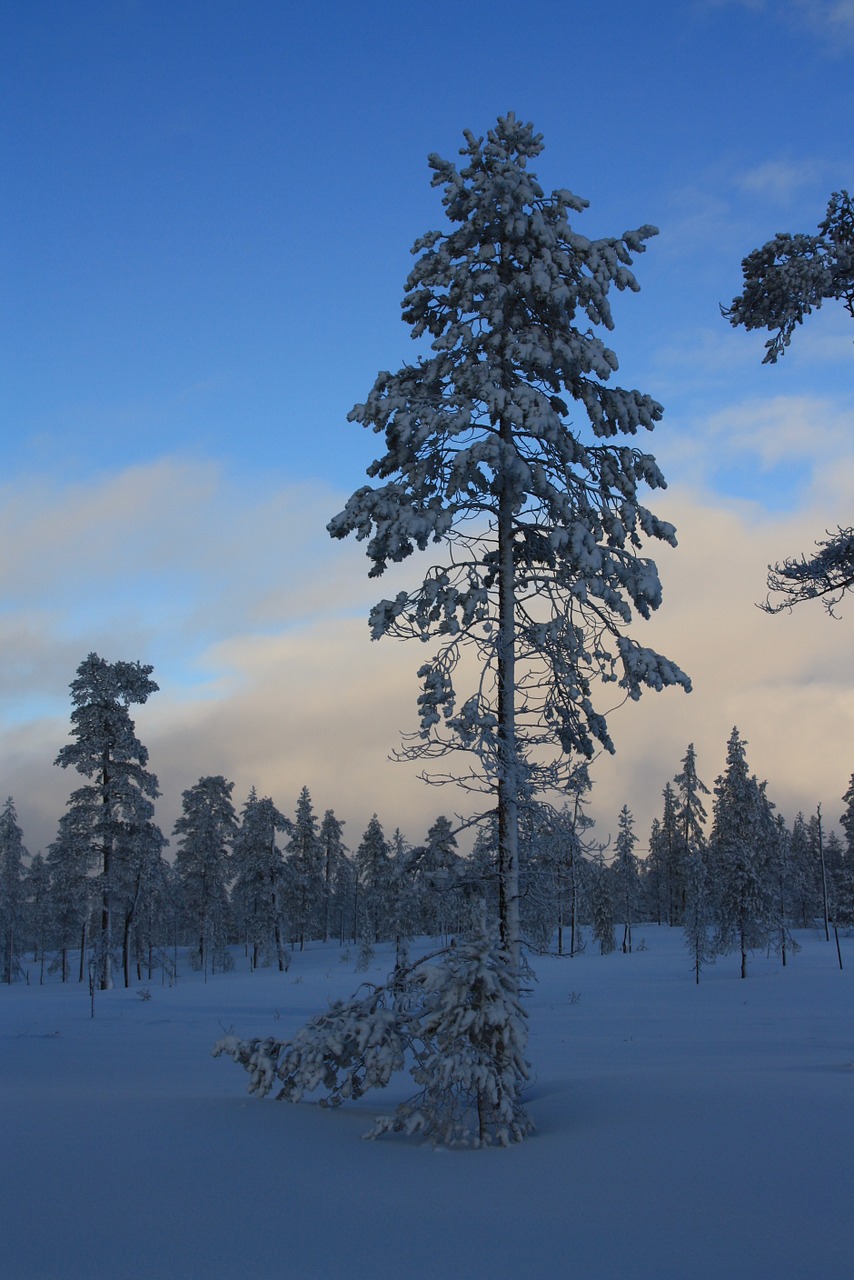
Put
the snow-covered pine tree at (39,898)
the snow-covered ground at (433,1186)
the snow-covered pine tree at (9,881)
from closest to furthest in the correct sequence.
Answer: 1. the snow-covered ground at (433,1186)
2. the snow-covered pine tree at (9,881)
3. the snow-covered pine tree at (39,898)

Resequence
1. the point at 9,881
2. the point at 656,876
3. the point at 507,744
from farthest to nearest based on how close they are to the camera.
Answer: the point at 656,876
the point at 9,881
the point at 507,744

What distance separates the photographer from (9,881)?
65438 mm

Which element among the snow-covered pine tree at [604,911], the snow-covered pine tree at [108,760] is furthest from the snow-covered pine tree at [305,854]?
the snow-covered pine tree at [108,760]

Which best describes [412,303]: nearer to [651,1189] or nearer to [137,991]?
[651,1189]

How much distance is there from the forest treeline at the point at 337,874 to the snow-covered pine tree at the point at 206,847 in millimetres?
103

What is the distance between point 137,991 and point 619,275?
3132 cm

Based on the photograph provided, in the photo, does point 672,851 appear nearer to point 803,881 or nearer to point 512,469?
point 803,881

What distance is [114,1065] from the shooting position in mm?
15320

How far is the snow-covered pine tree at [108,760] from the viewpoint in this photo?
35.1 m

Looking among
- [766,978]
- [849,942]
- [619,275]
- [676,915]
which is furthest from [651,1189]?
[676,915]

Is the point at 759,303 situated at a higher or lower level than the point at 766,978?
higher

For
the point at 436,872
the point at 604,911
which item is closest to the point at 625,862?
the point at 604,911

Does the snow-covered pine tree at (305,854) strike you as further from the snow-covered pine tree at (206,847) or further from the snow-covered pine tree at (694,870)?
the snow-covered pine tree at (694,870)

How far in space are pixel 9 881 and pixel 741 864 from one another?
2014 inches
